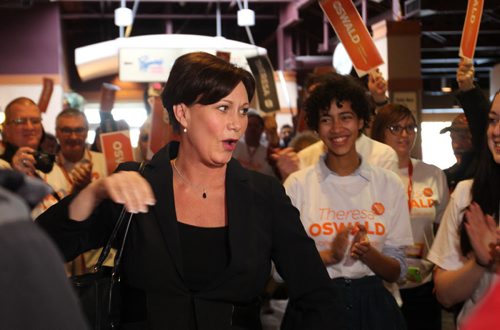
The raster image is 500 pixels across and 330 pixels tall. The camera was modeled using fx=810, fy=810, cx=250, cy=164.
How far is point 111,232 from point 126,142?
328cm

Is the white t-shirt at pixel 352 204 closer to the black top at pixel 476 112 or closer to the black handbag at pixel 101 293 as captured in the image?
the black top at pixel 476 112

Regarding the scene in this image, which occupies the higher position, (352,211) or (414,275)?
(352,211)

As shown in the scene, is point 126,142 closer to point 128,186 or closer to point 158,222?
point 158,222

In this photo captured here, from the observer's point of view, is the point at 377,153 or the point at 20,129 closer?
the point at 377,153

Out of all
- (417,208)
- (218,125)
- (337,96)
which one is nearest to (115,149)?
(417,208)

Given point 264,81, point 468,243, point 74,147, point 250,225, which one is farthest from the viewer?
point 264,81

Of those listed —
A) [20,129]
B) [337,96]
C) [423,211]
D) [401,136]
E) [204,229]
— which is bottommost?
[423,211]

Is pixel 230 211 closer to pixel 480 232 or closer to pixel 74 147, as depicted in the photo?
pixel 480 232

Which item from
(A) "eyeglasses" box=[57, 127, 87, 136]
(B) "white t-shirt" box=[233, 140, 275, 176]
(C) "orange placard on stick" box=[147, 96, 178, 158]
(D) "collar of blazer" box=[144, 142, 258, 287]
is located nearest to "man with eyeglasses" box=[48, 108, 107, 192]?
(A) "eyeglasses" box=[57, 127, 87, 136]

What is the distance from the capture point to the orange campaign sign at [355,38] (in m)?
5.61

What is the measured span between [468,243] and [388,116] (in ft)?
7.11

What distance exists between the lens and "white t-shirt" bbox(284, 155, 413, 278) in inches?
151

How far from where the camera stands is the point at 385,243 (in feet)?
12.7

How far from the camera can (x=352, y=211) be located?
12.6 ft
